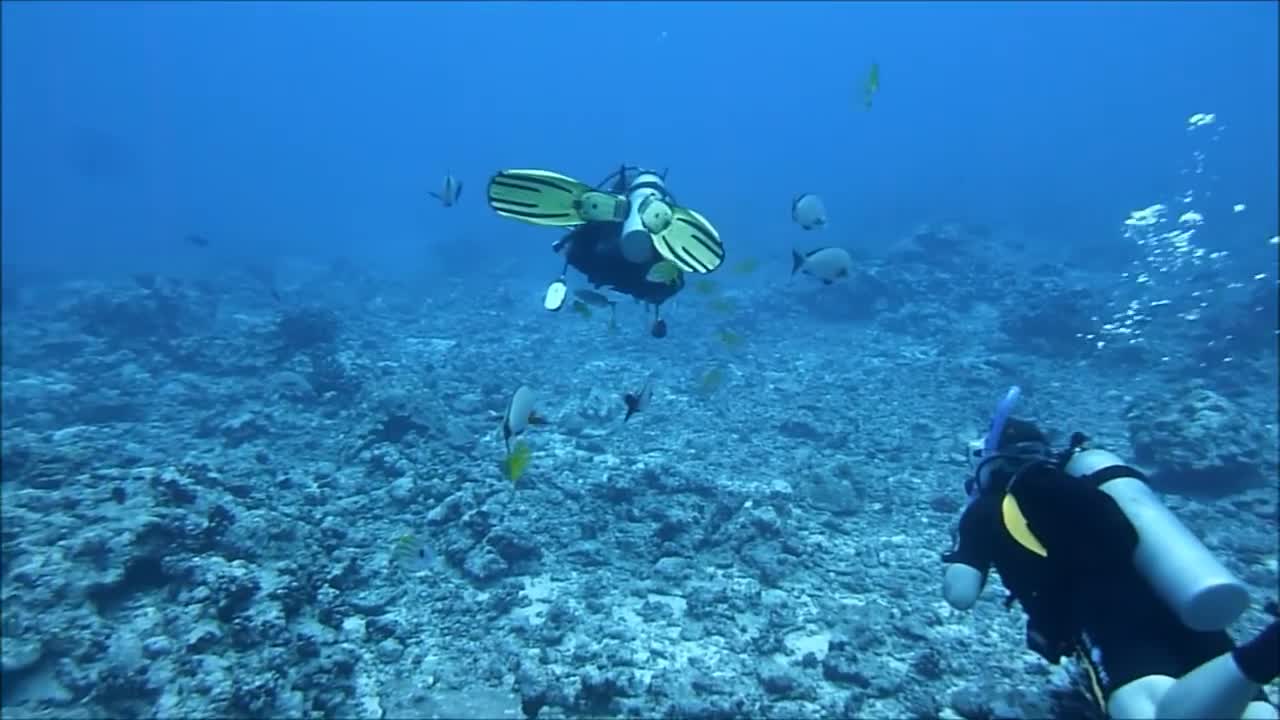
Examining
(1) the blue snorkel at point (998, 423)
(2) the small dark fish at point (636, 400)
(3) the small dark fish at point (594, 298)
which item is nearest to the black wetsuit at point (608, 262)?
(2) the small dark fish at point (636, 400)

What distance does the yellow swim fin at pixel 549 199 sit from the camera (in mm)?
3650

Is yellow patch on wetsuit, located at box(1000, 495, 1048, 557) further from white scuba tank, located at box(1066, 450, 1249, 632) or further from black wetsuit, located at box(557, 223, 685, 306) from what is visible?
black wetsuit, located at box(557, 223, 685, 306)

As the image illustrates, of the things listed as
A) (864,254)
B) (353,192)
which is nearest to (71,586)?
(864,254)

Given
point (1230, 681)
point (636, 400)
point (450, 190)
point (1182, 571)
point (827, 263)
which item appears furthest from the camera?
point (450, 190)

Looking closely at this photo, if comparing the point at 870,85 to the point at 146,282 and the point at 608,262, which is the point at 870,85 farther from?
the point at 146,282

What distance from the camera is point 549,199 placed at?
12.2 ft

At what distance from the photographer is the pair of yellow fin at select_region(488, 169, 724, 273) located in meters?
3.66

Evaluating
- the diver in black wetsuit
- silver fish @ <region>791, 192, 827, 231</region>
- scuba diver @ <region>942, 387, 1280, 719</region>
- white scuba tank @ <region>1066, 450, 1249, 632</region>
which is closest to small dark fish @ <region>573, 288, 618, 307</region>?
the diver in black wetsuit

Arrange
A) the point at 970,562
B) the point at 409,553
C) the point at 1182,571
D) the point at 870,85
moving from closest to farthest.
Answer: the point at 1182,571 < the point at 970,562 < the point at 409,553 < the point at 870,85

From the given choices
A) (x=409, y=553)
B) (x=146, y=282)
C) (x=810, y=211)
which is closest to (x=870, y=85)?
(x=810, y=211)

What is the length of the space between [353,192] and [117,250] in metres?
53.7

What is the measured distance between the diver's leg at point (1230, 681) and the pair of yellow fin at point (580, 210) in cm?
283

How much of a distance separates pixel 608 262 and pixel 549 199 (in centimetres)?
82

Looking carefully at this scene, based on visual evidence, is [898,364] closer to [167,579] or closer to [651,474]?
[651,474]
